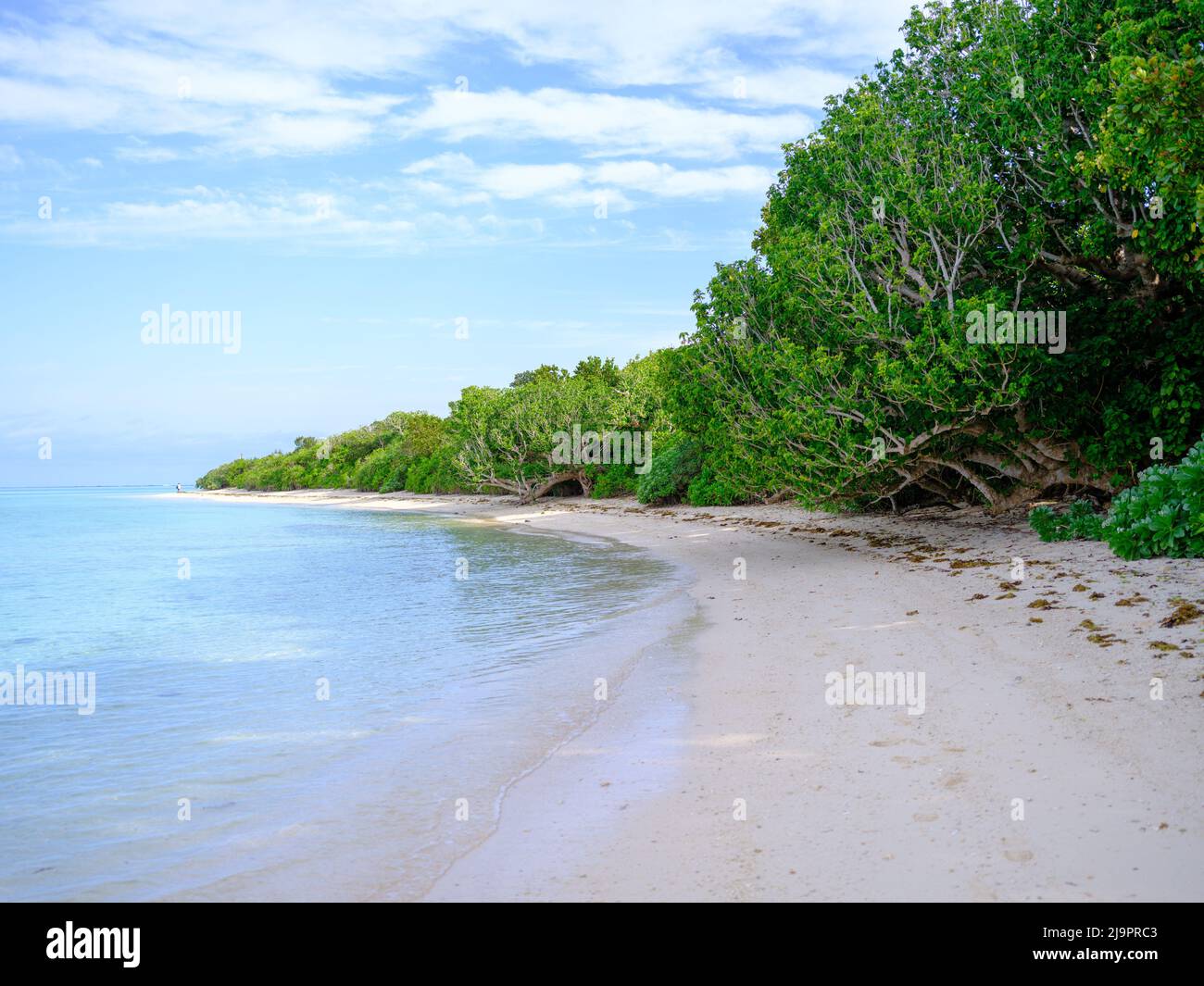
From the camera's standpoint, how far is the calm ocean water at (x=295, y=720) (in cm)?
553

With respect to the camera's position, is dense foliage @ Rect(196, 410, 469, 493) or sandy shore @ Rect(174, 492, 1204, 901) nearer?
sandy shore @ Rect(174, 492, 1204, 901)

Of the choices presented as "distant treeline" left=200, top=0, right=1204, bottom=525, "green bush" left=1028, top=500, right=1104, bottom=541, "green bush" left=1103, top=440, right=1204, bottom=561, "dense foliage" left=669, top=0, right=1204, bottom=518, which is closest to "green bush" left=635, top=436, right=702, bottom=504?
"distant treeline" left=200, top=0, right=1204, bottom=525

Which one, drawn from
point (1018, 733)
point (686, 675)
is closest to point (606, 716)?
point (686, 675)

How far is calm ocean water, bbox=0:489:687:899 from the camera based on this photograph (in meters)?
5.53

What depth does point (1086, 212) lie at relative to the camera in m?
16.7

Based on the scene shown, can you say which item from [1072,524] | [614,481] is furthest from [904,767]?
[614,481]

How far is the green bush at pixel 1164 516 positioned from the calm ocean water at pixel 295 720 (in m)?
6.86

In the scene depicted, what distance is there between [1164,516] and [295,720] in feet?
38.7

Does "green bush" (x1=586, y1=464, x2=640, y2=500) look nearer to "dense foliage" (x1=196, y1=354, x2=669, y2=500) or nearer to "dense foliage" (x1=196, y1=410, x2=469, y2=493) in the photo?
"dense foliage" (x1=196, y1=354, x2=669, y2=500)

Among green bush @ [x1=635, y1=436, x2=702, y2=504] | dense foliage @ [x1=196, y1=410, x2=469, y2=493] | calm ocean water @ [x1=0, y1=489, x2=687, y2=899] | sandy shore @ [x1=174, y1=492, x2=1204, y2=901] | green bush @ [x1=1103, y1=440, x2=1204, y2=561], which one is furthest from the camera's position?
dense foliage @ [x1=196, y1=410, x2=469, y2=493]

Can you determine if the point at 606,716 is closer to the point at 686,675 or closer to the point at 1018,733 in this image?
the point at 686,675

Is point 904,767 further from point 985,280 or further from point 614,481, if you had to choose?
point 614,481

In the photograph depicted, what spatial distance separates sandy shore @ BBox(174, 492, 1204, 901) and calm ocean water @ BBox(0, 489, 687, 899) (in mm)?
791

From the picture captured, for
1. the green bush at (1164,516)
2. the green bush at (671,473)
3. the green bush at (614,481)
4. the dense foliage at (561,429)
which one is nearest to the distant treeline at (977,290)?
the green bush at (1164,516)
